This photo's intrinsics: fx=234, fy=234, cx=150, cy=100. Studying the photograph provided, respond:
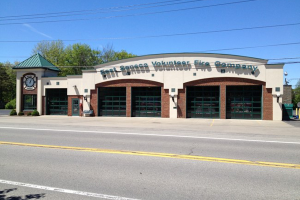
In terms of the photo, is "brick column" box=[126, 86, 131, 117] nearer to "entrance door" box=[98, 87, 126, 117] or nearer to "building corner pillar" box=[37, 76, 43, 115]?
"entrance door" box=[98, 87, 126, 117]

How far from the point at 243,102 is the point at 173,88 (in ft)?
23.7

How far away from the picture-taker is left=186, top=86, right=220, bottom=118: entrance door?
24.3 m

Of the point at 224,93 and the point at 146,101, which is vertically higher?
the point at 224,93

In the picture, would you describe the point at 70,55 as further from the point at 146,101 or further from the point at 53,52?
the point at 146,101

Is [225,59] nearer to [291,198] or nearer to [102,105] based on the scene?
[102,105]

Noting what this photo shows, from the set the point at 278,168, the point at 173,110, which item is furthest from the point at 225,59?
the point at 278,168

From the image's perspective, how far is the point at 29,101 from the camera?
2992cm

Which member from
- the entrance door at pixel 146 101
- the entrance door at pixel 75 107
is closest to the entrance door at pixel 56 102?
the entrance door at pixel 75 107

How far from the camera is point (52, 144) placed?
920 cm

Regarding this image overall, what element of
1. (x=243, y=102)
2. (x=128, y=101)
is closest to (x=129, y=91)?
(x=128, y=101)

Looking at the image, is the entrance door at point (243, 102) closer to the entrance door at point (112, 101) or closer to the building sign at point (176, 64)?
the building sign at point (176, 64)

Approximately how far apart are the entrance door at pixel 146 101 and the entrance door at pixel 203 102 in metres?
3.28

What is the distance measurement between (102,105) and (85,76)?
3.93 meters

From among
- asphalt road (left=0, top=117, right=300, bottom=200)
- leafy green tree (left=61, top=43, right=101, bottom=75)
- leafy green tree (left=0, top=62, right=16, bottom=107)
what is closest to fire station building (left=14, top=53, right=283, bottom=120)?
asphalt road (left=0, top=117, right=300, bottom=200)
